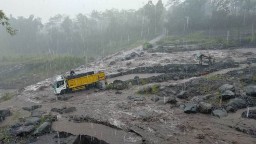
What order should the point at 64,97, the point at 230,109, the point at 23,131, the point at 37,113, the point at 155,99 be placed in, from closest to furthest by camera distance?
the point at 23,131 → the point at 230,109 → the point at 155,99 → the point at 37,113 → the point at 64,97

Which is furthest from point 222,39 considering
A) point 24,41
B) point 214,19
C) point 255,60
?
point 24,41

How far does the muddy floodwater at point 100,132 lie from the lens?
15422 mm

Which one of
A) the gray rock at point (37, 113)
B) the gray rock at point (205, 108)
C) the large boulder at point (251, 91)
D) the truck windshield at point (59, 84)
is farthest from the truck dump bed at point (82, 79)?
the large boulder at point (251, 91)

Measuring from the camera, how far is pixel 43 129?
17.2m

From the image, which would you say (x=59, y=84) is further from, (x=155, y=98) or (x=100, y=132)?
(x=100, y=132)

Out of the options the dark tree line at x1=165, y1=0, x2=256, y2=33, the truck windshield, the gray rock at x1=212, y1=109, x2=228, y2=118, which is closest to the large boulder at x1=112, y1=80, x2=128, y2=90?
the truck windshield

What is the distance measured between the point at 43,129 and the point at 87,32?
7428 centimetres

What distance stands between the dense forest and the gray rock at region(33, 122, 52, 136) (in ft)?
155

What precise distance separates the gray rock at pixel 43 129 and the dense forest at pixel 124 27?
155 feet

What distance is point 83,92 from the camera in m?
26.9

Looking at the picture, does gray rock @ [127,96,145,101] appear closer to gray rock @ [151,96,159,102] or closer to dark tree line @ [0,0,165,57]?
gray rock @ [151,96,159,102]

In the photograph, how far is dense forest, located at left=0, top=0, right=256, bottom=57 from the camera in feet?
214

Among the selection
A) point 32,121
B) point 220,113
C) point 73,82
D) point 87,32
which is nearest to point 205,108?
point 220,113

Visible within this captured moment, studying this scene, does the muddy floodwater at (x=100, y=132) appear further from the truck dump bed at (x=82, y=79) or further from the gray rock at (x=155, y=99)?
the truck dump bed at (x=82, y=79)
